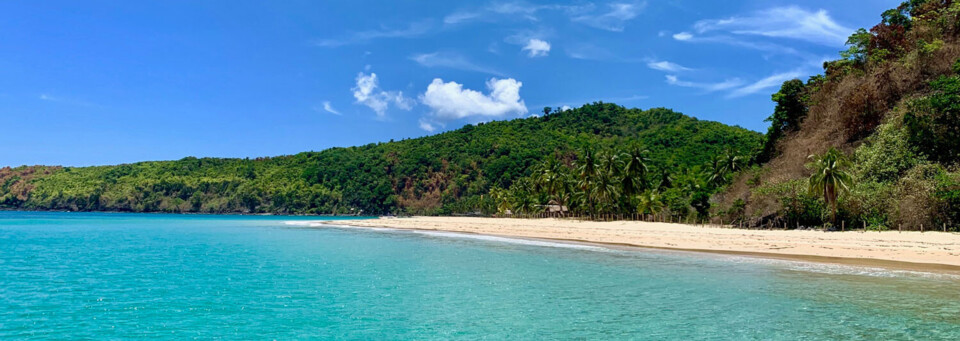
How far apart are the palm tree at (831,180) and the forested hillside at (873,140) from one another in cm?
7

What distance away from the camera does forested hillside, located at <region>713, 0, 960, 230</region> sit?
34031mm

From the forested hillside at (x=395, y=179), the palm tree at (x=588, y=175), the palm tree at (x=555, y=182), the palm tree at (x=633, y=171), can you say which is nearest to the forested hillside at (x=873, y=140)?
the palm tree at (x=633, y=171)

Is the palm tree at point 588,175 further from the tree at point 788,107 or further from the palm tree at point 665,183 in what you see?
the tree at point 788,107

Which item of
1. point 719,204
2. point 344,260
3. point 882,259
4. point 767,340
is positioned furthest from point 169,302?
point 719,204

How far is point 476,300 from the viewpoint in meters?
15.6

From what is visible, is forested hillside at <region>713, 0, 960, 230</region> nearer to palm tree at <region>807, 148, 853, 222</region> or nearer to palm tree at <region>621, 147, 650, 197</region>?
palm tree at <region>807, 148, 853, 222</region>

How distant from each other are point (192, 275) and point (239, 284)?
3.78 m

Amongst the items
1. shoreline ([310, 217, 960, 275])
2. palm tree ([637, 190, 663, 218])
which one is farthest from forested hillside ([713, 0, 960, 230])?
palm tree ([637, 190, 663, 218])

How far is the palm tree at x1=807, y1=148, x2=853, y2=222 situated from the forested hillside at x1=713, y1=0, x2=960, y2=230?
0.07 meters

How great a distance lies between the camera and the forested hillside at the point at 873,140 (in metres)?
34.0

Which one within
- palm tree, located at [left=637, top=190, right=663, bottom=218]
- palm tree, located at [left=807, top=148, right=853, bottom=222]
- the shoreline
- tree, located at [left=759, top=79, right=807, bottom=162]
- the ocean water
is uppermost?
tree, located at [left=759, top=79, right=807, bottom=162]

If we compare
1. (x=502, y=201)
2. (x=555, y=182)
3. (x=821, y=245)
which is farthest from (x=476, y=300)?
(x=502, y=201)

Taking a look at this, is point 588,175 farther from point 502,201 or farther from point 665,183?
point 502,201

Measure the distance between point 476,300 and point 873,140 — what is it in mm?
38600
